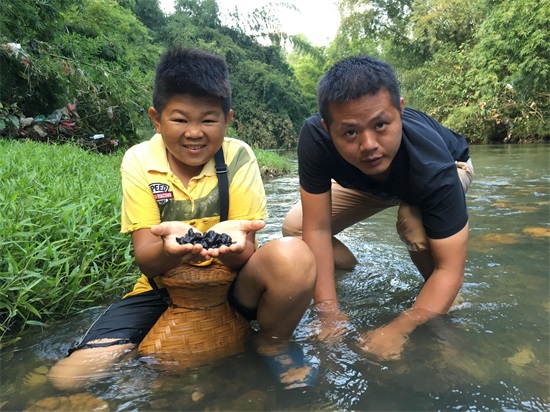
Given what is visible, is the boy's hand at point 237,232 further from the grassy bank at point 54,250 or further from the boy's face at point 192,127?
the grassy bank at point 54,250

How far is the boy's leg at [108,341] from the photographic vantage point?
1489 mm

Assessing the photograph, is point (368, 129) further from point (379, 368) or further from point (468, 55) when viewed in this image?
point (468, 55)

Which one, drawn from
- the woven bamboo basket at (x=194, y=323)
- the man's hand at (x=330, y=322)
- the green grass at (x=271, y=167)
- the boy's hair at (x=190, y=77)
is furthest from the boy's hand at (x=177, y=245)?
the green grass at (x=271, y=167)

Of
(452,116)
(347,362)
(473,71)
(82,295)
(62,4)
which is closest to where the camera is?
(347,362)

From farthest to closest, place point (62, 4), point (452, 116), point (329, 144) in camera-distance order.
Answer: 1. point (452, 116)
2. point (62, 4)
3. point (329, 144)

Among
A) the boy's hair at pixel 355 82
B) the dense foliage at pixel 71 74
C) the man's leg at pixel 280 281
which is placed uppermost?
the dense foliage at pixel 71 74

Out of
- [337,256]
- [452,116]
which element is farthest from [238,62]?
[337,256]

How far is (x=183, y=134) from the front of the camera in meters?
1.65

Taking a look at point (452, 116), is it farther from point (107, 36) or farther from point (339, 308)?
point (339, 308)

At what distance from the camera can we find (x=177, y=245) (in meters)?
1.37

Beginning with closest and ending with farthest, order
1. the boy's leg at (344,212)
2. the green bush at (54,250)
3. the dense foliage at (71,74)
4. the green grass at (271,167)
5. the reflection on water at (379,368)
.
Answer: the reflection on water at (379,368) → the green bush at (54,250) → the boy's leg at (344,212) → the dense foliage at (71,74) → the green grass at (271,167)

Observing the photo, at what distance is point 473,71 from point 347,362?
18.4 m

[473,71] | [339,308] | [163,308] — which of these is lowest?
[339,308]

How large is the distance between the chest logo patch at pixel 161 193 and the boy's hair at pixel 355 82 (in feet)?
2.20
